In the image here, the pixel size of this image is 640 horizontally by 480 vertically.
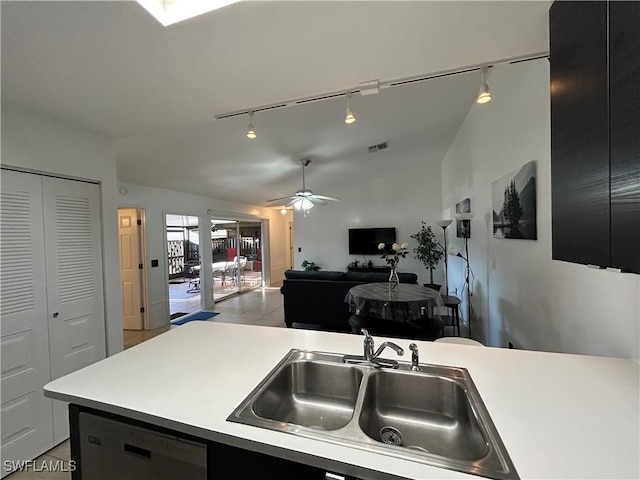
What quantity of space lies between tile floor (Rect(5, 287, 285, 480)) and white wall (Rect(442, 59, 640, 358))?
311cm

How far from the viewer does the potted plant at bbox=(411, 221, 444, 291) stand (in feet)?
19.6

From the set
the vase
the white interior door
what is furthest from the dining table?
the white interior door

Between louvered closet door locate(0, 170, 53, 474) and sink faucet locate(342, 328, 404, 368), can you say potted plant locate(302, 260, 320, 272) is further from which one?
sink faucet locate(342, 328, 404, 368)

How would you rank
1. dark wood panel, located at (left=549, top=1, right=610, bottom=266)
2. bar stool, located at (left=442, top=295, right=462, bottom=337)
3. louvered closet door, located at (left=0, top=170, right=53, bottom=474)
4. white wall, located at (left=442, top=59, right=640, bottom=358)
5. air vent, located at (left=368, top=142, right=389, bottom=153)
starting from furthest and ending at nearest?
air vent, located at (left=368, top=142, right=389, bottom=153) → bar stool, located at (left=442, top=295, right=462, bottom=337) → louvered closet door, located at (left=0, top=170, right=53, bottom=474) → white wall, located at (left=442, top=59, right=640, bottom=358) → dark wood panel, located at (left=549, top=1, right=610, bottom=266)

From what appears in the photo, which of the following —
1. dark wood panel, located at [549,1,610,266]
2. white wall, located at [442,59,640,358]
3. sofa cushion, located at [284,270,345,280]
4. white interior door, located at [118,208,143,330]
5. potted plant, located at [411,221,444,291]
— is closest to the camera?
dark wood panel, located at [549,1,610,266]

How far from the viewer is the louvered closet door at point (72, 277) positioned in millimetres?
1908

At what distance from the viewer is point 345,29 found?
1174mm

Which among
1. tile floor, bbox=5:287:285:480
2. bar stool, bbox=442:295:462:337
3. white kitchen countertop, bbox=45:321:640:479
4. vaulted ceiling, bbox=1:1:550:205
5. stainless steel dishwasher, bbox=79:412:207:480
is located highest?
vaulted ceiling, bbox=1:1:550:205

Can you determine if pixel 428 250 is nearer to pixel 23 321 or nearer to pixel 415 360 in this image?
pixel 415 360

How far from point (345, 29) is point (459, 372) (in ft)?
5.04

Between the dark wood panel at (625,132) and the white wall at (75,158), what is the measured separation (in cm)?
285

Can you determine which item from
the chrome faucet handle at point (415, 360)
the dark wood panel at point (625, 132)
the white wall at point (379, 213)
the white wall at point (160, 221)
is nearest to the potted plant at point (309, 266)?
the white wall at point (379, 213)

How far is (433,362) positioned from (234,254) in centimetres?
655

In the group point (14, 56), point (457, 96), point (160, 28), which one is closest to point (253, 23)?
point (160, 28)
